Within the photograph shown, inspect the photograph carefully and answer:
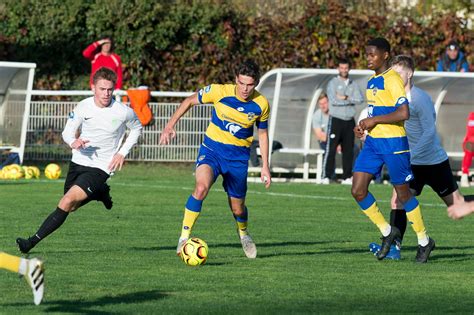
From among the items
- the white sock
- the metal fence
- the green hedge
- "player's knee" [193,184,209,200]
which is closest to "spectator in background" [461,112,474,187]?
the metal fence

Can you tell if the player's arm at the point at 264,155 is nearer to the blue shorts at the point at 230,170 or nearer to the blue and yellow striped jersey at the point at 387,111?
the blue shorts at the point at 230,170

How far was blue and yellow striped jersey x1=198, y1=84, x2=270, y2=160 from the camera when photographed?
12.1 metres

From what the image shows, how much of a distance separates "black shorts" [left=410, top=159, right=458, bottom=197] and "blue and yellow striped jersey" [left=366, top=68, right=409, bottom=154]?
30.1 inches

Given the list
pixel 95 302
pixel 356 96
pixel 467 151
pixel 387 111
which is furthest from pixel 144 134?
pixel 95 302

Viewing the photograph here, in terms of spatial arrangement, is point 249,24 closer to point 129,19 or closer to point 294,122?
point 129,19

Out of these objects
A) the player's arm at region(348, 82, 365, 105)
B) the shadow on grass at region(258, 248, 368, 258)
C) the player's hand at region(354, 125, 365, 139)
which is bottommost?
the shadow on grass at region(258, 248, 368, 258)

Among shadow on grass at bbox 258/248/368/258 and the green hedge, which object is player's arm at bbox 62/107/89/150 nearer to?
shadow on grass at bbox 258/248/368/258

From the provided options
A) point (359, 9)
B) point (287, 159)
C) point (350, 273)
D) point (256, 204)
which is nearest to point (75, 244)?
point (350, 273)

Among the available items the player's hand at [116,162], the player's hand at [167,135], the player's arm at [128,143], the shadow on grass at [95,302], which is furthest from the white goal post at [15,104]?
the shadow on grass at [95,302]

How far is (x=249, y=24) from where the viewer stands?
92.9ft

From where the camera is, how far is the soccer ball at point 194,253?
1131cm

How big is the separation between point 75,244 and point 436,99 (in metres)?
12.2

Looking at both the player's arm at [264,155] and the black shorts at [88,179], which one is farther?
the player's arm at [264,155]

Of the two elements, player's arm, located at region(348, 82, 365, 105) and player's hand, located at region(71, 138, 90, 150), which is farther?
player's arm, located at region(348, 82, 365, 105)
